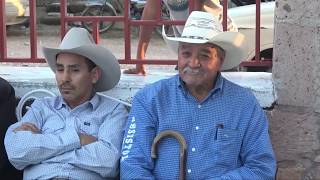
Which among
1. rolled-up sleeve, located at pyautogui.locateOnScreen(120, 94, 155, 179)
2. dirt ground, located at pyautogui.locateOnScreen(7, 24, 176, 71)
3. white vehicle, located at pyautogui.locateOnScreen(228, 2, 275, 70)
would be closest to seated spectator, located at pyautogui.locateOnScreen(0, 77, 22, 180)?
rolled-up sleeve, located at pyautogui.locateOnScreen(120, 94, 155, 179)

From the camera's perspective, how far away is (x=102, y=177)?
3428 mm

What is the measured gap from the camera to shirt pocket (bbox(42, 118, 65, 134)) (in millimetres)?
3529

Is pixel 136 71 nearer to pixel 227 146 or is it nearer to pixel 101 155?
pixel 101 155

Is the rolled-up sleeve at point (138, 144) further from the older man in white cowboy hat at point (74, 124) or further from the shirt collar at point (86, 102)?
the shirt collar at point (86, 102)

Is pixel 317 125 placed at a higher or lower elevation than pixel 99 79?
lower

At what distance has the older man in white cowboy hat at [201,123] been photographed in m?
3.26

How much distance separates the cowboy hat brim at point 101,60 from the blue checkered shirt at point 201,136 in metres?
0.36

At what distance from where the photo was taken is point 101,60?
360cm

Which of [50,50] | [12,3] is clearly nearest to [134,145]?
[50,50]

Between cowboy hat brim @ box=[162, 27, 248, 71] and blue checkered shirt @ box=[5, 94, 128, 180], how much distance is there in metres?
0.56

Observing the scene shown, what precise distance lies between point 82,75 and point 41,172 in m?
0.53

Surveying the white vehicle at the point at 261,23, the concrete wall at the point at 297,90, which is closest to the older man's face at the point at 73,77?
the concrete wall at the point at 297,90

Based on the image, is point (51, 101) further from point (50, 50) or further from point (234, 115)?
point (234, 115)

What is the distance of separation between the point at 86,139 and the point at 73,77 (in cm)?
32
